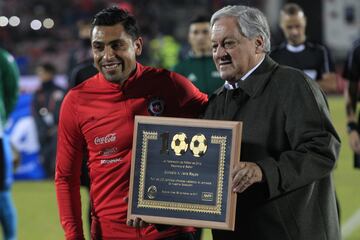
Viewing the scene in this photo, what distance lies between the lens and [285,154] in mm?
2695

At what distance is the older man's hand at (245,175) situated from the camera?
2.61 m

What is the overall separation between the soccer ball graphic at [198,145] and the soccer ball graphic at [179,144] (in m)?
0.02

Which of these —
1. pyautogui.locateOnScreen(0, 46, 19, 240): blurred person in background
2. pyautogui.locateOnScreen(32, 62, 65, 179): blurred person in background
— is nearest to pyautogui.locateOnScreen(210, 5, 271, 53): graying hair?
pyautogui.locateOnScreen(0, 46, 19, 240): blurred person in background

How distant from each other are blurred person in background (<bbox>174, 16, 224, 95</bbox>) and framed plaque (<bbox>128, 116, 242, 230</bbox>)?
2966 millimetres

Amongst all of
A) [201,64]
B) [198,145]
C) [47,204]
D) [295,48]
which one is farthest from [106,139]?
[47,204]

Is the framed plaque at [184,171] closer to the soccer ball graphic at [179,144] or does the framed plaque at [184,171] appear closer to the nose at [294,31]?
the soccer ball graphic at [179,144]

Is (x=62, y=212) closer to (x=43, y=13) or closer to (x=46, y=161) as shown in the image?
(x=46, y=161)

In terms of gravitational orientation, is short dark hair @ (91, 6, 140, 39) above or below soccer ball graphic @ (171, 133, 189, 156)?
above

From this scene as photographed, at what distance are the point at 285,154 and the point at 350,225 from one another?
4.75 metres

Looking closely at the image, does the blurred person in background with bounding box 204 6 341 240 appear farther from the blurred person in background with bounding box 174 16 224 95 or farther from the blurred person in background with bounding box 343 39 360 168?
the blurred person in background with bounding box 343 39 360 168

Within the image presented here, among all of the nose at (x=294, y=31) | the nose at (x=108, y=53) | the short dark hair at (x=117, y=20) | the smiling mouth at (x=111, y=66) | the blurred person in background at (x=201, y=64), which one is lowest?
the blurred person in background at (x=201, y=64)

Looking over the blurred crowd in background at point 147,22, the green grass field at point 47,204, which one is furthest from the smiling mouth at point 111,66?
the blurred crowd in background at point 147,22

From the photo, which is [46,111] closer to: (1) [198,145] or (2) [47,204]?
(2) [47,204]

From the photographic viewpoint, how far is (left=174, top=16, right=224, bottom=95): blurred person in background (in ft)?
19.3
